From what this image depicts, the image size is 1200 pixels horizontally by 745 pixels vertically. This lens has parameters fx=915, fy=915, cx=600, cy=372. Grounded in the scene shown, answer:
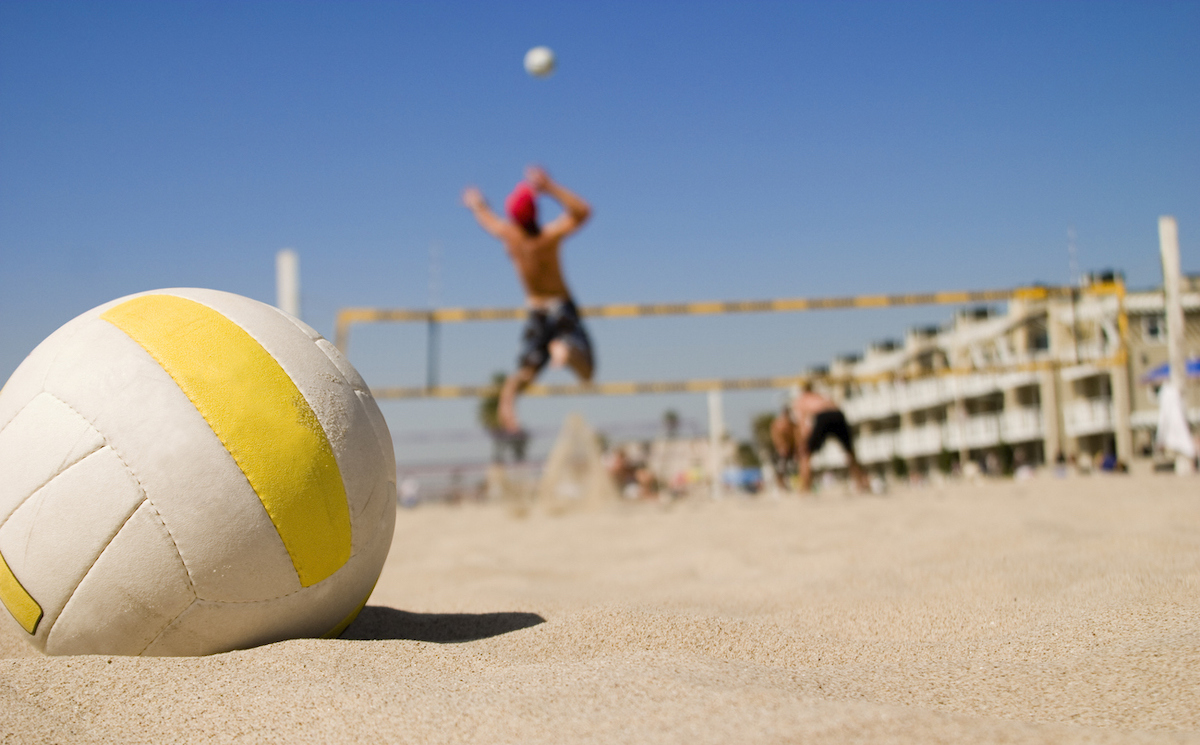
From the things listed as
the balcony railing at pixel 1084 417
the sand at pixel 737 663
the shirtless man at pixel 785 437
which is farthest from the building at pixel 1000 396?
the sand at pixel 737 663

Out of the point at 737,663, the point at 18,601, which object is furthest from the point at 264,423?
the point at 737,663

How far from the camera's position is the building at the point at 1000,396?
22734mm

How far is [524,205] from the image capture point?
23.9 feet

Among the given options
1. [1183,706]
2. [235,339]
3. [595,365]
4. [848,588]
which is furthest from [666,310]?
[1183,706]

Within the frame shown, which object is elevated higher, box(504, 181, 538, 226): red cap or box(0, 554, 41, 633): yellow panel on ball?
box(504, 181, 538, 226): red cap

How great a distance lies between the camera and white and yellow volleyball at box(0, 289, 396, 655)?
1904mm

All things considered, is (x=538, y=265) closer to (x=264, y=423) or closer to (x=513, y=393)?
(x=513, y=393)

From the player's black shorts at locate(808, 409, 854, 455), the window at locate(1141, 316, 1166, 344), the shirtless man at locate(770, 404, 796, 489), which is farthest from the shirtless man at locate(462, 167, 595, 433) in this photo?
the window at locate(1141, 316, 1166, 344)

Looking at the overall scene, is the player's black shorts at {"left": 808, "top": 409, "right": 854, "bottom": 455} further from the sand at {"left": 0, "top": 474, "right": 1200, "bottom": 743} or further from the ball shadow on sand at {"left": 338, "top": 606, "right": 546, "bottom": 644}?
the ball shadow on sand at {"left": 338, "top": 606, "right": 546, "bottom": 644}

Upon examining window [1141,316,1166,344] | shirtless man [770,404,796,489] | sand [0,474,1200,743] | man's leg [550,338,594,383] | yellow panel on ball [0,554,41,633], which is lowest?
sand [0,474,1200,743]

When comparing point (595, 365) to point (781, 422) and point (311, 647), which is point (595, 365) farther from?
point (311, 647)

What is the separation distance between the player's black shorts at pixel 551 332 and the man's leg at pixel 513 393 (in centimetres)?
8

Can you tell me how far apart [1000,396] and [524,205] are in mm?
32587

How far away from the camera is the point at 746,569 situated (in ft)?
11.5
